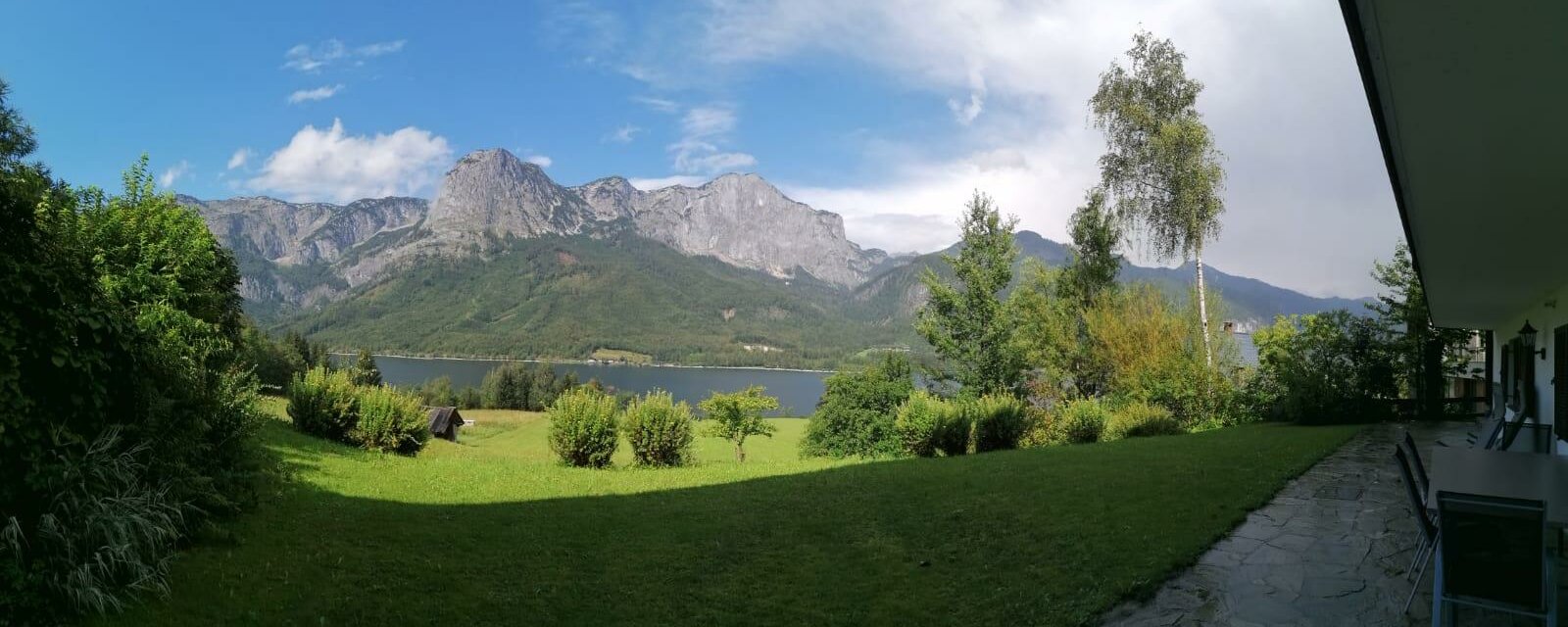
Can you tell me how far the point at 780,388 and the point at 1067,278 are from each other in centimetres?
8782

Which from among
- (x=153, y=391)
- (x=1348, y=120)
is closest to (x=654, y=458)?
(x=153, y=391)

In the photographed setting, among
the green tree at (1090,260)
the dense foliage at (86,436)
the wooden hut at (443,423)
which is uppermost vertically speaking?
the green tree at (1090,260)

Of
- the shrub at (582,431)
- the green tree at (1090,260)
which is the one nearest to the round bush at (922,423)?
the shrub at (582,431)

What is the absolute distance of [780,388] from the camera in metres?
111

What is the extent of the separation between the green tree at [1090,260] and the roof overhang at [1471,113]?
696 inches

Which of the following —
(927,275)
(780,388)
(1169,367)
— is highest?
(927,275)

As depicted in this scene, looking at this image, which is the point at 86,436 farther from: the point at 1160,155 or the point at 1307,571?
the point at 1160,155

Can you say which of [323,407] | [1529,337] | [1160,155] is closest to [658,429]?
[323,407]

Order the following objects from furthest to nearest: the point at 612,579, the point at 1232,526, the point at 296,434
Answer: the point at 296,434 → the point at 1232,526 → the point at 612,579

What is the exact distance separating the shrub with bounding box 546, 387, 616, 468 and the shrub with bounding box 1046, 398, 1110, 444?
33.3 ft

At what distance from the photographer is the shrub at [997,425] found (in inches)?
611

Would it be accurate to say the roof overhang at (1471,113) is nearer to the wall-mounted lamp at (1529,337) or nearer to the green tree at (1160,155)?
the wall-mounted lamp at (1529,337)

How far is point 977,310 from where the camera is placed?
24.1 m

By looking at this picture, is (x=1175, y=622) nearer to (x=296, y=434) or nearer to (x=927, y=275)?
(x=296, y=434)
